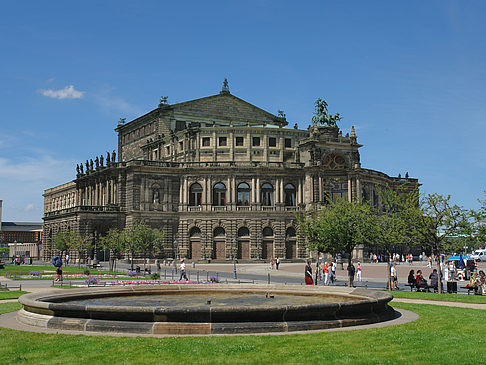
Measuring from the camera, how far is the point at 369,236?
38.9 meters

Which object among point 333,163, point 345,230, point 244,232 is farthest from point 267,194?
point 345,230

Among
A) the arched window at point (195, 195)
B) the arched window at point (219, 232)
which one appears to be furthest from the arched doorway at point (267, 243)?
the arched window at point (195, 195)

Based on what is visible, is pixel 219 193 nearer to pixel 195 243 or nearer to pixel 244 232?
pixel 244 232

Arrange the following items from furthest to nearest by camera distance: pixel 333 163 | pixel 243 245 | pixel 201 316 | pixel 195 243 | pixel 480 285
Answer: pixel 333 163
pixel 195 243
pixel 243 245
pixel 480 285
pixel 201 316

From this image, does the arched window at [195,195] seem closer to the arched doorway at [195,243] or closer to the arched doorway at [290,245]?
the arched doorway at [195,243]

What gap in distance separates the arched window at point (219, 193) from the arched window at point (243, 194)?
2236mm

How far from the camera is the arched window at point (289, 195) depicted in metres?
84.4

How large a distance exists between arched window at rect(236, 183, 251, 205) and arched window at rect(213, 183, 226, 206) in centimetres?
224

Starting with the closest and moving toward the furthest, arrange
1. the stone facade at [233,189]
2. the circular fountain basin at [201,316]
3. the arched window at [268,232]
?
the circular fountain basin at [201,316] < the stone facade at [233,189] < the arched window at [268,232]

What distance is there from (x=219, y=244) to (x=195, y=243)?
3.68 m

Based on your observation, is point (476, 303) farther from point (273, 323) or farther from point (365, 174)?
point (365, 174)

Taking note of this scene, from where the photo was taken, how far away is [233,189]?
81.9 m

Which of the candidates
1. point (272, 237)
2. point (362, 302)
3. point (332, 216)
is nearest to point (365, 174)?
point (272, 237)

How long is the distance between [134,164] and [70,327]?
66433mm
